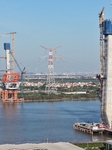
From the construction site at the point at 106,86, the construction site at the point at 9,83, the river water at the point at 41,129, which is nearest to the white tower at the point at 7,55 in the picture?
the construction site at the point at 9,83

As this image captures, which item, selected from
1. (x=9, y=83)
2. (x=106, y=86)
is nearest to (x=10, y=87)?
(x=9, y=83)

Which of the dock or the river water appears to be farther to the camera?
the dock

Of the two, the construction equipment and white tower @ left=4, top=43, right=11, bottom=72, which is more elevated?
white tower @ left=4, top=43, right=11, bottom=72

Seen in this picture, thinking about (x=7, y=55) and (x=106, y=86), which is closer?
(x=106, y=86)

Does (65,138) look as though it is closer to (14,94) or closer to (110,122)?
(110,122)

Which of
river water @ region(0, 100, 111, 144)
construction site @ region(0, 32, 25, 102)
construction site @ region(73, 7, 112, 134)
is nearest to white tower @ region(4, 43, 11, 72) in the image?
construction site @ region(0, 32, 25, 102)

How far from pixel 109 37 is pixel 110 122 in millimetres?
2896

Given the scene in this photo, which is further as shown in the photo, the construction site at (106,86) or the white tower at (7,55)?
the white tower at (7,55)

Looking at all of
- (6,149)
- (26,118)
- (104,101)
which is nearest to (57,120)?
(26,118)

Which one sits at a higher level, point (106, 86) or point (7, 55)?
point (7, 55)

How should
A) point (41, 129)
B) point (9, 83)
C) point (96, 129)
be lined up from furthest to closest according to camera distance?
point (9, 83) → point (41, 129) → point (96, 129)

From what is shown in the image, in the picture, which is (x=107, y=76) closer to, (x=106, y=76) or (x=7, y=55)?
(x=106, y=76)

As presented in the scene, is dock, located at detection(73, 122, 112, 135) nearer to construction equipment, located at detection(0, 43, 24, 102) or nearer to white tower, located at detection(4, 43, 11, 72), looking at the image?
construction equipment, located at detection(0, 43, 24, 102)

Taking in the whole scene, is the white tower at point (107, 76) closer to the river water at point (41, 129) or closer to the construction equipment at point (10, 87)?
the river water at point (41, 129)
